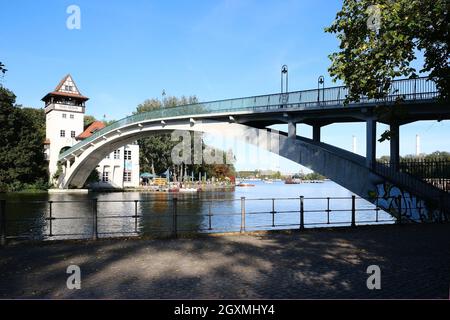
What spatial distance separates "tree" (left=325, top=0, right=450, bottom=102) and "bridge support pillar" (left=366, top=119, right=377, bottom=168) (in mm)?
10159

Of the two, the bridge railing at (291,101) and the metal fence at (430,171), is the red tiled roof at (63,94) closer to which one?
the bridge railing at (291,101)

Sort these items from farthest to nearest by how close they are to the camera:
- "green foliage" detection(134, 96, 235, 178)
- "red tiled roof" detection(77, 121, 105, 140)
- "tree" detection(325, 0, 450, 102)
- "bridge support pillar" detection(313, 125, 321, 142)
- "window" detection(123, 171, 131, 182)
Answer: "green foliage" detection(134, 96, 235, 178) → "window" detection(123, 171, 131, 182) → "red tiled roof" detection(77, 121, 105, 140) → "bridge support pillar" detection(313, 125, 321, 142) → "tree" detection(325, 0, 450, 102)

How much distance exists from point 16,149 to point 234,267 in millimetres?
54641

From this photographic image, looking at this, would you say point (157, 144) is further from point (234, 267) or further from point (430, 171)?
point (234, 267)

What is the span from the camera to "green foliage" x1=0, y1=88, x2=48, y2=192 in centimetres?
Result: 5209

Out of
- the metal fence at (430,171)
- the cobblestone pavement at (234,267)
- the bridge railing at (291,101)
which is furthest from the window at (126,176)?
the cobblestone pavement at (234,267)

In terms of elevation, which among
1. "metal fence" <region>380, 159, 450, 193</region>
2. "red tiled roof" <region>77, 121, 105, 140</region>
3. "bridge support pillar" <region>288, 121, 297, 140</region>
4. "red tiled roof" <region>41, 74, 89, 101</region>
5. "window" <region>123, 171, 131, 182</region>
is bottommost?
"window" <region>123, 171, 131, 182</region>

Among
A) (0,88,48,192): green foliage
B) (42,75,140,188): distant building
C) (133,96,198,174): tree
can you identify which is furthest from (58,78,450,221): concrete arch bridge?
(133,96,198,174): tree

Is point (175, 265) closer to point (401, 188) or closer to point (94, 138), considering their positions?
point (401, 188)

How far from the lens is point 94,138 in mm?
50812

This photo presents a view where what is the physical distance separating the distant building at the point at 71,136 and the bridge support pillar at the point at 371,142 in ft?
175

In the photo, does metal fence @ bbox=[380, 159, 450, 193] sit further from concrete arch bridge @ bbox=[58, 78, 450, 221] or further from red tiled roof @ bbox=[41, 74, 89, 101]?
red tiled roof @ bbox=[41, 74, 89, 101]

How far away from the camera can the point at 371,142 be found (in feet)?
64.5
